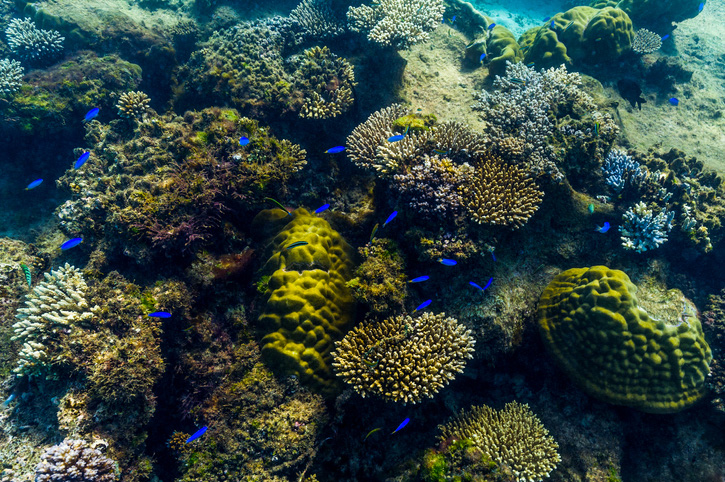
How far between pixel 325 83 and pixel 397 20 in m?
2.18

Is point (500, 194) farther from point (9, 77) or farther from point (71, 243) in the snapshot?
point (9, 77)

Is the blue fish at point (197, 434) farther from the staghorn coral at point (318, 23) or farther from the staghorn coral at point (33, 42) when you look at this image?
the staghorn coral at point (33, 42)

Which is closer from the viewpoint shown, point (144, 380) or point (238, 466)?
point (238, 466)

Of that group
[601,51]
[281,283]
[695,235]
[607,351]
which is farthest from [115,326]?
[601,51]

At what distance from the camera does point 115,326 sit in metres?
4.74

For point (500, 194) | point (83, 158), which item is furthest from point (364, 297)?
point (83, 158)

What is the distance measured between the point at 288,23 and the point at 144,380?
8.52 m

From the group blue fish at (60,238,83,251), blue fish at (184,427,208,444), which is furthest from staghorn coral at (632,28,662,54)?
blue fish at (60,238,83,251)

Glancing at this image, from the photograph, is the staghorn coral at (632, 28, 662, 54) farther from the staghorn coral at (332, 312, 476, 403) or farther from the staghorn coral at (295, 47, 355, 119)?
the staghorn coral at (332, 312, 476, 403)

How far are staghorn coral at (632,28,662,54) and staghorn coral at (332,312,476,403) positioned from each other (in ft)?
33.5

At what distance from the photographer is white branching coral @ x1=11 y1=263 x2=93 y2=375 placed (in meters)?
4.54

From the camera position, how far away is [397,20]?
7102 mm

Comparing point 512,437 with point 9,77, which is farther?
point 9,77

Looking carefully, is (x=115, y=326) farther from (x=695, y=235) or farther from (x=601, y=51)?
(x=601, y=51)
